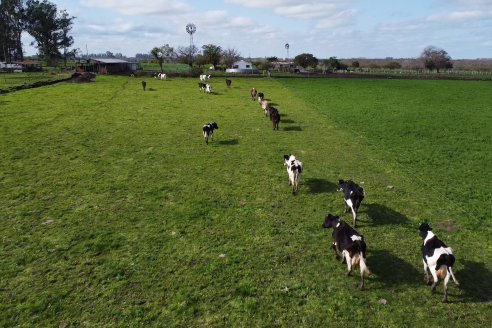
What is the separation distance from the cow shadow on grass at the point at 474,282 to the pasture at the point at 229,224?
0.11 ft

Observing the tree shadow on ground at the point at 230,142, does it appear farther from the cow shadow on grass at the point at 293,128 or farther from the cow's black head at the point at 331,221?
the cow's black head at the point at 331,221

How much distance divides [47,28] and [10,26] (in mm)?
9315

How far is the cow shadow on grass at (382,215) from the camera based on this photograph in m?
11.4

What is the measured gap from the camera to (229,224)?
11.3m

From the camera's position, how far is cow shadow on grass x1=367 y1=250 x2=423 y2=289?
859 cm

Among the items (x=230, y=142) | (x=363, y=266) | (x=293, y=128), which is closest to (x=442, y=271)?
(x=363, y=266)

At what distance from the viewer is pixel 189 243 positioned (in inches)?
400

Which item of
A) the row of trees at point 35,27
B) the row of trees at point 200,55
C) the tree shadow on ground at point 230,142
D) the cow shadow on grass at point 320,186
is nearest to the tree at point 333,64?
the row of trees at point 200,55

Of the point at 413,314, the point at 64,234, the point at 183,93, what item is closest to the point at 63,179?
the point at 64,234

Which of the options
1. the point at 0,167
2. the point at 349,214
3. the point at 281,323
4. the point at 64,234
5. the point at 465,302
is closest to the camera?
the point at 281,323

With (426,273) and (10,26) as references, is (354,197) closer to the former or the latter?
(426,273)

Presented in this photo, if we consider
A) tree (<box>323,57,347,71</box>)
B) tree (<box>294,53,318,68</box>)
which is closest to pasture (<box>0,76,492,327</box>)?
tree (<box>323,57,347,71</box>)

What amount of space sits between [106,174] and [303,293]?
1026cm

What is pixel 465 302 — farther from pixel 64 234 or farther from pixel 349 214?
pixel 64 234
